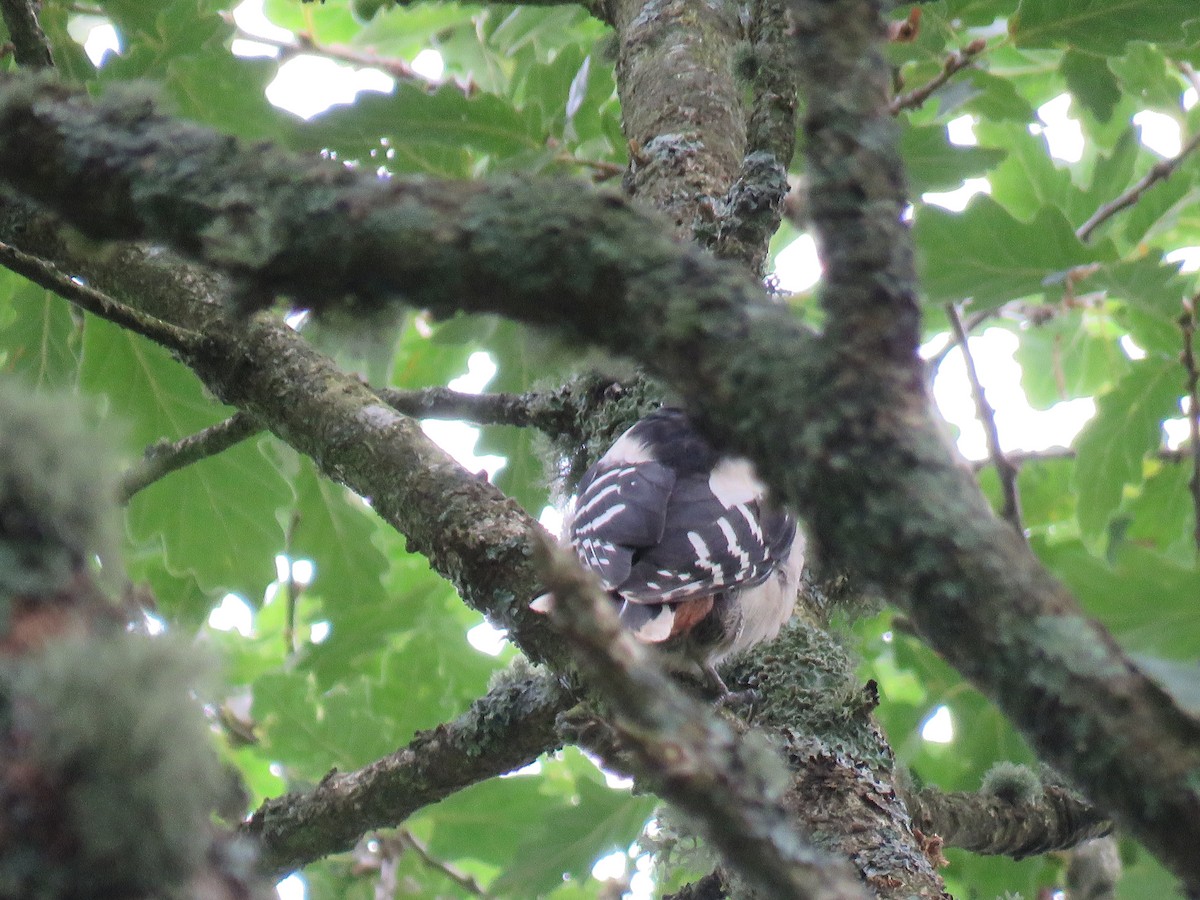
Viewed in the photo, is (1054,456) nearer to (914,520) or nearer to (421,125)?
(421,125)

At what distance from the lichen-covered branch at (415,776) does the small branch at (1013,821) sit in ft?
2.50

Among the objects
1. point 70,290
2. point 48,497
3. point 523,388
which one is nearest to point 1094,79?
point 523,388

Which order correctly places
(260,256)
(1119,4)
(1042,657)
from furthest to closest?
(1119,4) < (260,256) < (1042,657)

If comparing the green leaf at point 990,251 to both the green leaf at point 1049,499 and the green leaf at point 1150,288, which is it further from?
the green leaf at point 1049,499

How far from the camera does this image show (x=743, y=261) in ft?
7.09

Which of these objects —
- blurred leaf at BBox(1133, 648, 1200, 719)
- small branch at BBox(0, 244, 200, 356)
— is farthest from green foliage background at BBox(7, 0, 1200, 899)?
blurred leaf at BBox(1133, 648, 1200, 719)

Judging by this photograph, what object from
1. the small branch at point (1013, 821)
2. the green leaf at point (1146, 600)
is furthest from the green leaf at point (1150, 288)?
the small branch at point (1013, 821)

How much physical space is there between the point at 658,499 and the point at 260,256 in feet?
6.08

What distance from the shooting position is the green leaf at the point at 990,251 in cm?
304

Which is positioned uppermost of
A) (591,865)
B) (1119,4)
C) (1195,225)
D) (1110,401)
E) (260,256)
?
(1119,4)

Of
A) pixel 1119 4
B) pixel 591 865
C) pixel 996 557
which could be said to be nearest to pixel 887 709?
pixel 591 865

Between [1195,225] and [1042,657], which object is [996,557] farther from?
[1195,225]

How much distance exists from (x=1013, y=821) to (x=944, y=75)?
5.76ft

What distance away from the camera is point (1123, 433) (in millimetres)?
3545
